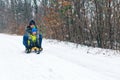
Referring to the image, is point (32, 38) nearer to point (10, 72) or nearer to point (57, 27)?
point (10, 72)

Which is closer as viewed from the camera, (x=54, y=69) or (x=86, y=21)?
(x=54, y=69)

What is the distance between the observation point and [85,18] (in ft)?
75.0

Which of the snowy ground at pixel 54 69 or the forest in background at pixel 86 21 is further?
the forest in background at pixel 86 21

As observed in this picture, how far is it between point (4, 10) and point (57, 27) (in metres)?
50.2

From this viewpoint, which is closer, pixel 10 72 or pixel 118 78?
pixel 118 78

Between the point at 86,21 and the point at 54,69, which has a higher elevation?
the point at 86,21

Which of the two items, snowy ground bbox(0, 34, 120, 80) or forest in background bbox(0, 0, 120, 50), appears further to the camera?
forest in background bbox(0, 0, 120, 50)

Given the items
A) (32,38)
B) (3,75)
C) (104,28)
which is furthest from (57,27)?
(3,75)

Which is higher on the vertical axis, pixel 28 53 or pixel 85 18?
pixel 85 18

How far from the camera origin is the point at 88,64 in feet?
34.3

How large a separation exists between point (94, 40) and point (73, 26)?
3105 millimetres

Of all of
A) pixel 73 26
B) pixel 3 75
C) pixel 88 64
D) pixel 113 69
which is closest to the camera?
pixel 3 75

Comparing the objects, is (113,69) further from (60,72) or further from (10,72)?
(10,72)

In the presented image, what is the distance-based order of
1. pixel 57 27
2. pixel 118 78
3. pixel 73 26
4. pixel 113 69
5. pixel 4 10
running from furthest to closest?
pixel 4 10, pixel 57 27, pixel 73 26, pixel 113 69, pixel 118 78
